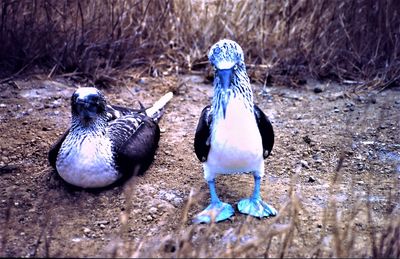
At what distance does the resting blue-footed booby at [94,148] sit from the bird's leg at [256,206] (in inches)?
31.0

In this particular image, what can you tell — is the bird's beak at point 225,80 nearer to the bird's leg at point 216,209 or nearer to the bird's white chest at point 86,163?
the bird's leg at point 216,209

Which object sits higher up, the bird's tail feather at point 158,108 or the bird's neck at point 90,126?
the bird's neck at point 90,126

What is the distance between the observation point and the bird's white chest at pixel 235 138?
150 inches

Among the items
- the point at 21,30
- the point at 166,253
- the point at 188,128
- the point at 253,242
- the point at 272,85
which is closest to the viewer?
the point at 253,242

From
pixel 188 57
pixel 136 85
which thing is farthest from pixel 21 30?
pixel 188 57

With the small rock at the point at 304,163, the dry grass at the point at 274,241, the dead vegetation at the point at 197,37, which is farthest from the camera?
the dead vegetation at the point at 197,37

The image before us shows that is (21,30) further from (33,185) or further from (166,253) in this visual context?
(166,253)

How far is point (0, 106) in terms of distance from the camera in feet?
18.5

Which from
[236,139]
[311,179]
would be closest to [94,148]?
[236,139]

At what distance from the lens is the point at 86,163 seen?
14.0 feet

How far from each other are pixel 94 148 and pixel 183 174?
0.77 meters

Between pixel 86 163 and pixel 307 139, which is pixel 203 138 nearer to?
pixel 86 163

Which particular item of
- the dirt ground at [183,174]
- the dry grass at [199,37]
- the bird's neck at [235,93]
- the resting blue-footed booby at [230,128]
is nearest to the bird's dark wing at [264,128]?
the resting blue-footed booby at [230,128]

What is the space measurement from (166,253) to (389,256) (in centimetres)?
116
